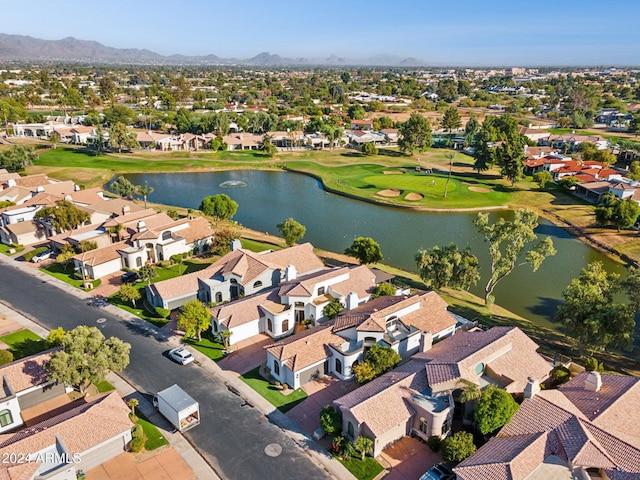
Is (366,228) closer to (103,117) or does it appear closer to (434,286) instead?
(434,286)

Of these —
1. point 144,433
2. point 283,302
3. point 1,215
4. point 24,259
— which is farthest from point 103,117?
point 144,433

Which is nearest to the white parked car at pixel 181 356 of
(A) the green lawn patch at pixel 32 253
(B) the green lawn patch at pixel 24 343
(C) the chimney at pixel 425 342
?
(B) the green lawn patch at pixel 24 343

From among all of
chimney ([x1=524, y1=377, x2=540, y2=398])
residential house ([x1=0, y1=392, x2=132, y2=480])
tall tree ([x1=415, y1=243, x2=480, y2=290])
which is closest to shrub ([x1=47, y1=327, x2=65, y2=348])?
residential house ([x1=0, y1=392, x2=132, y2=480])

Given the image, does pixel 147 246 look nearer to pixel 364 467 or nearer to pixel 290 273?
pixel 290 273

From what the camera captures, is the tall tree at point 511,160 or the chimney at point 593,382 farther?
the tall tree at point 511,160

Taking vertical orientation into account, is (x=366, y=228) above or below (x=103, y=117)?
below

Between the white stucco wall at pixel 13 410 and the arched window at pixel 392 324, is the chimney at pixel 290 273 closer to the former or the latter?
the arched window at pixel 392 324
